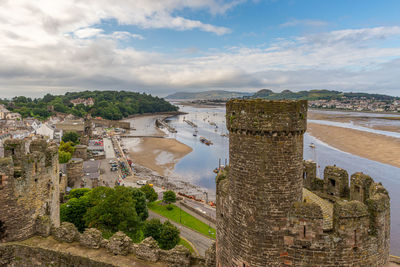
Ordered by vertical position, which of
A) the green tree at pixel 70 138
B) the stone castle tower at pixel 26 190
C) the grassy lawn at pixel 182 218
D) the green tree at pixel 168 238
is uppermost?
the stone castle tower at pixel 26 190

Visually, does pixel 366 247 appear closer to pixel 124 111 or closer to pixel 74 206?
pixel 74 206

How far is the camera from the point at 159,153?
2549 inches

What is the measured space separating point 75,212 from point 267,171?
2137 centimetres

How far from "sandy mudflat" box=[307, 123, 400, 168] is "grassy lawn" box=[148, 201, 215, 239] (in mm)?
40594

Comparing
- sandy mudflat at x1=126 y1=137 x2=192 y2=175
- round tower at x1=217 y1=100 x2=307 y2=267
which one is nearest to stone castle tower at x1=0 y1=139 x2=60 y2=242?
round tower at x1=217 y1=100 x2=307 y2=267

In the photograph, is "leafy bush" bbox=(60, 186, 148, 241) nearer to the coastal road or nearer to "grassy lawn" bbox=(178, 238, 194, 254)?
"grassy lawn" bbox=(178, 238, 194, 254)

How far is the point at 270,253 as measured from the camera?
19.6 ft

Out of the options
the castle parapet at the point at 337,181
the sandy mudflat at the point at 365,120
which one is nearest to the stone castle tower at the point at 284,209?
the castle parapet at the point at 337,181

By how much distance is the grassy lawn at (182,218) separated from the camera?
85.9ft

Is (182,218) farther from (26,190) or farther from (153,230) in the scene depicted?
(26,190)

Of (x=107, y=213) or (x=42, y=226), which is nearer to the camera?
(x=42, y=226)

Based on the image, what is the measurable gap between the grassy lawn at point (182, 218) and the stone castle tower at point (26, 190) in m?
17.4

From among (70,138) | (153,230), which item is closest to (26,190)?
(153,230)

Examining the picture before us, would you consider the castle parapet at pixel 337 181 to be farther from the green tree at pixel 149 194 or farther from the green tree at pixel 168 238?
the green tree at pixel 149 194
